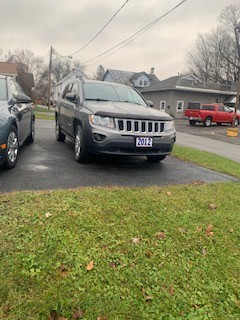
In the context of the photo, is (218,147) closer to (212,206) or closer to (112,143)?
(112,143)

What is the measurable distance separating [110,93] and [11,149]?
243 cm

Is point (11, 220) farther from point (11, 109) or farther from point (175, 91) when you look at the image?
point (175, 91)

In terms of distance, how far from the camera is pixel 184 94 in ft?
109

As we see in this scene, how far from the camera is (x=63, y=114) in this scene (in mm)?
6902

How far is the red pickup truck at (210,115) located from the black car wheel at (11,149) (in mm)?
22161

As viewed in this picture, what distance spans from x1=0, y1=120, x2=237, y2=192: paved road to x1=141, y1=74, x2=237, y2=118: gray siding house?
2780 cm

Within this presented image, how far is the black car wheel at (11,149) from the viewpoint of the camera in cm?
443

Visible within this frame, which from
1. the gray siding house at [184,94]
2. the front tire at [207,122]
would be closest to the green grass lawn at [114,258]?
the front tire at [207,122]

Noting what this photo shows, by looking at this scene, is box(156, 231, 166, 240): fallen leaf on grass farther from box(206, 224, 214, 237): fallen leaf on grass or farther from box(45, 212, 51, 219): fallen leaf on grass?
box(45, 212, 51, 219): fallen leaf on grass

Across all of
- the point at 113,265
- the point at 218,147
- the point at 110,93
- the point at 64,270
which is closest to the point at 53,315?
the point at 64,270

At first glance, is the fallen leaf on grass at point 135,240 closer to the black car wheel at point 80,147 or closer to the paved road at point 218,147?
the black car wheel at point 80,147

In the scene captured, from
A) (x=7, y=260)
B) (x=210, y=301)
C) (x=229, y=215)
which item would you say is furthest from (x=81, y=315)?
(x=229, y=215)

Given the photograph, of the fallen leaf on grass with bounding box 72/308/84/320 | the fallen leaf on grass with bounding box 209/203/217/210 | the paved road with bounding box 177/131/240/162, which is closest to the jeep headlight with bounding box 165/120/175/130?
the fallen leaf on grass with bounding box 209/203/217/210

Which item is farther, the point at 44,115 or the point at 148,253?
the point at 44,115
